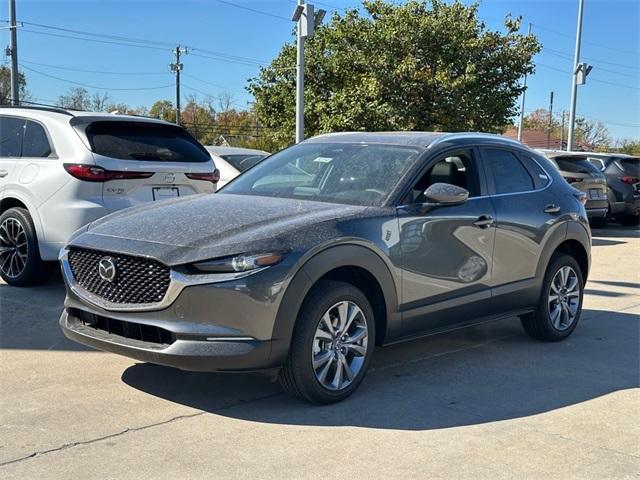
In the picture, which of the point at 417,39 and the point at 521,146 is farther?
the point at 417,39

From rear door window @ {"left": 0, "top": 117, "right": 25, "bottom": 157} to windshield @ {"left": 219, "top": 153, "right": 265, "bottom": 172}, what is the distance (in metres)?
3.66

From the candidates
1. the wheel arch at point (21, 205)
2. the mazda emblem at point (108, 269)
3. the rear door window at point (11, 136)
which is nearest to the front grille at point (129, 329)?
the mazda emblem at point (108, 269)

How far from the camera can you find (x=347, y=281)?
486 cm

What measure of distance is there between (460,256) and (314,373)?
5.25 feet

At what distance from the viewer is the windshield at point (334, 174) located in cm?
527

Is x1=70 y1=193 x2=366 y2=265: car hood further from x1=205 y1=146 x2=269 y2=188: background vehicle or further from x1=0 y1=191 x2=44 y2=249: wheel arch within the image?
x1=205 y1=146 x2=269 y2=188: background vehicle

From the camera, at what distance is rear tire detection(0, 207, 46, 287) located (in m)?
7.26

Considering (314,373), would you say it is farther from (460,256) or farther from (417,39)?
(417,39)

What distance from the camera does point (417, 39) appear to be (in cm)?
2209

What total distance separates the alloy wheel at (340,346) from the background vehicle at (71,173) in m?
3.19

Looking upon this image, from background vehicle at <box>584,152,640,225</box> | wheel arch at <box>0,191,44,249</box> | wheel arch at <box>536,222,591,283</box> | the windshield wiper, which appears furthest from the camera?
background vehicle at <box>584,152,640,225</box>

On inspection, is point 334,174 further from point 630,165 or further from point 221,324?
point 630,165

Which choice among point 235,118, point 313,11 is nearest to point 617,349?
point 313,11

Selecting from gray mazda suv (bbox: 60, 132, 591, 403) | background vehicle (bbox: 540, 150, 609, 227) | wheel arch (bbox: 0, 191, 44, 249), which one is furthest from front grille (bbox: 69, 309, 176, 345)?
background vehicle (bbox: 540, 150, 609, 227)
